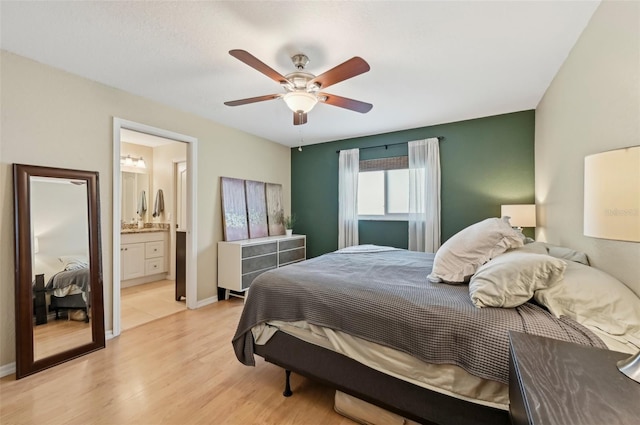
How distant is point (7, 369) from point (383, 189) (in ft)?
14.5

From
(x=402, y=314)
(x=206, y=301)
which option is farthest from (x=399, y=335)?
(x=206, y=301)

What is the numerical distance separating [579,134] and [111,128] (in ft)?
13.2

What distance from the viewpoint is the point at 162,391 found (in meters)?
1.84

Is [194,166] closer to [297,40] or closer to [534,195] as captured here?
[297,40]

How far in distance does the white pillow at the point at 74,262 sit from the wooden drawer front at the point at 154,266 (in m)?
2.33

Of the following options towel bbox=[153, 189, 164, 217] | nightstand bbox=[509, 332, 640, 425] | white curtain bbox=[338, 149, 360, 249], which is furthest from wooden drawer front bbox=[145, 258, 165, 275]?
nightstand bbox=[509, 332, 640, 425]

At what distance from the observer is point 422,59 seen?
2.14m

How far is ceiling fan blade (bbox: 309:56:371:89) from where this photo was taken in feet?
5.33

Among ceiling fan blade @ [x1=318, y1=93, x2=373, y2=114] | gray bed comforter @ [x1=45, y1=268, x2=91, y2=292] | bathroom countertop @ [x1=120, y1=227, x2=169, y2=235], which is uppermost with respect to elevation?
ceiling fan blade @ [x1=318, y1=93, x2=373, y2=114]

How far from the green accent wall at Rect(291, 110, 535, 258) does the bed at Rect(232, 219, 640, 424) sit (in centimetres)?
206

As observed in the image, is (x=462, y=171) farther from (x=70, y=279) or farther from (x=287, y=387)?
(x=70, y=279)

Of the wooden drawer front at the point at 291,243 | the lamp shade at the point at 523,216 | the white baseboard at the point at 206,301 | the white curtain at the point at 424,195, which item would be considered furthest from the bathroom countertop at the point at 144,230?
the lamp shade at the point at 523,216

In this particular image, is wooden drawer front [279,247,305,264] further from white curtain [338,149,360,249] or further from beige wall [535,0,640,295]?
beige wall [535,0,640,295]

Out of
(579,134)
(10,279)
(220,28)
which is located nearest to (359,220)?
(579,134)
